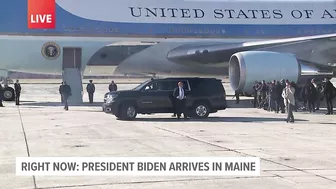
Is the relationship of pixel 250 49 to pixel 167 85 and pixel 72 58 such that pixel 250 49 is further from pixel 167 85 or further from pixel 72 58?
pixel 72 58

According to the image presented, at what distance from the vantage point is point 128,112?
55.3 ft

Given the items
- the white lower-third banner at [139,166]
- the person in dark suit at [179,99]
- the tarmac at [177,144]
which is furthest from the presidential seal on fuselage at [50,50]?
the white lower-third banner at [139,166]

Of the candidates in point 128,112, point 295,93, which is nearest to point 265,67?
point 295,93

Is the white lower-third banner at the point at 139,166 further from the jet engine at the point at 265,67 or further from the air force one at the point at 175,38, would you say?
the air force one at the point at 175,38

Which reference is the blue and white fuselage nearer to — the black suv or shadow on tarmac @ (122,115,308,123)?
the black suv

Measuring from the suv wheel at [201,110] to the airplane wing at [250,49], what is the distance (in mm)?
6646

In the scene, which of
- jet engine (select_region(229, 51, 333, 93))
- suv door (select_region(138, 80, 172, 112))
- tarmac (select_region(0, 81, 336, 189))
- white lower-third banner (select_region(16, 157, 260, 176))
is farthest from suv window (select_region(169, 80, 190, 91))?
white lower-third banner (select_region(16, 157, 260, 176))

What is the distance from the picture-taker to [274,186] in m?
7.09

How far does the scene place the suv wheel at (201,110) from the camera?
1764 centimetres

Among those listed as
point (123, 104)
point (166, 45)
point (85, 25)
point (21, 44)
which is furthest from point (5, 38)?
point (123, 104)

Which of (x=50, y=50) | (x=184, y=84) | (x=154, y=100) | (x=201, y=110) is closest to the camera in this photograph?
(x=154, y=100)

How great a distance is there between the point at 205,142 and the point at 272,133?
2.50 m

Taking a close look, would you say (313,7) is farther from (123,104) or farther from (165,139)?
(165,139)

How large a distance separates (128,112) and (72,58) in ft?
26.0
